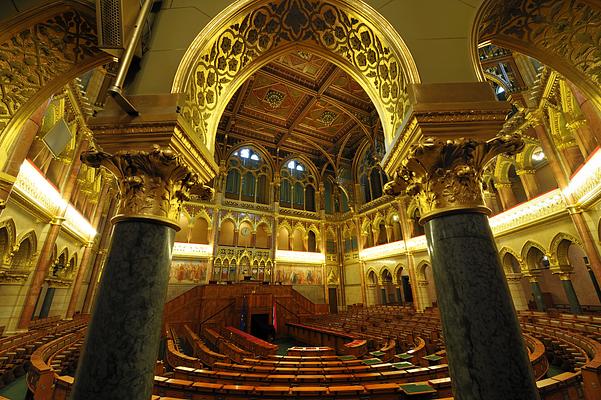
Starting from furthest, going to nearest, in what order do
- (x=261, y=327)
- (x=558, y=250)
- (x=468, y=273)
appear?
(x=261, y=327)
(x=558, y=250)
(x=468, y=273)

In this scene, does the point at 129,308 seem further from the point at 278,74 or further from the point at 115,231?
the point at 278,74

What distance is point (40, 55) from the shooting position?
356 centimetres

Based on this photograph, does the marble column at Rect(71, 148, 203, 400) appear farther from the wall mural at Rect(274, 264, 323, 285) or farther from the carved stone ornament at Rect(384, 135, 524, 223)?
the wall mural at Rect(274, 264, 323, 285)

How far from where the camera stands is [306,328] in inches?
413

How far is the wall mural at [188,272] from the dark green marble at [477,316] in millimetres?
14992

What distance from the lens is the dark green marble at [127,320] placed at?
191cm

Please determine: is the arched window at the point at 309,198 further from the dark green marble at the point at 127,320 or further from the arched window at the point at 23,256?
the dark green marble at the point at 127,320

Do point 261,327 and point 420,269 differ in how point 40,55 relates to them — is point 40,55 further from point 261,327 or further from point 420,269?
point 420,269

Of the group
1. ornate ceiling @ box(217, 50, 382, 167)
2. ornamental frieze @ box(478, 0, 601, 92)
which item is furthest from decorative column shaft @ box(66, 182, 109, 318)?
ornamental frieze @ box(478, 0, 601, 92)

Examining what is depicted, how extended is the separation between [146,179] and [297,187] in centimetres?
1771

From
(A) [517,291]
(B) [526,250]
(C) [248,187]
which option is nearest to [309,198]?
(C) [248,187]

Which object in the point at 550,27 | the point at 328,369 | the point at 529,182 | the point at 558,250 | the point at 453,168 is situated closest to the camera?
the point at 453,168

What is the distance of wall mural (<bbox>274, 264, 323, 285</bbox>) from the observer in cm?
1712

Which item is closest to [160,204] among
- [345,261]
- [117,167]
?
[117,167]
